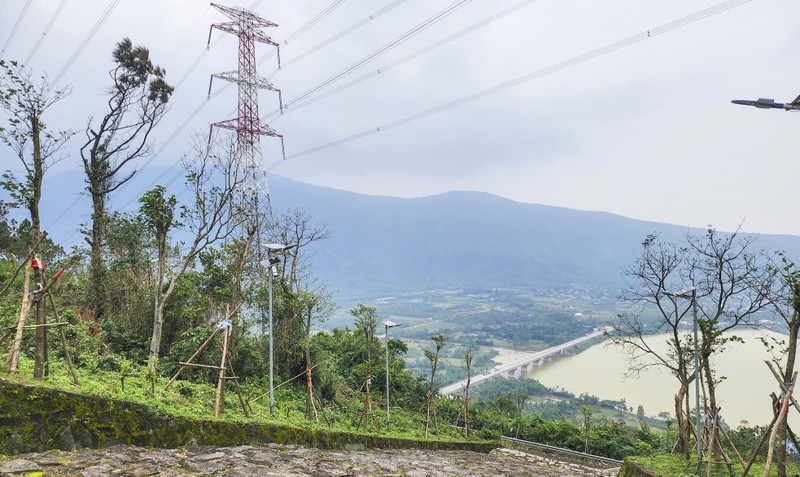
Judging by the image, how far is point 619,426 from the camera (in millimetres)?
21703

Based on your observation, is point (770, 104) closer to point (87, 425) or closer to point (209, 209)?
point (87, 425)

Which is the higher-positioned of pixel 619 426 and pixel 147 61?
pixel 147 61

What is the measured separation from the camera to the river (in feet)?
101

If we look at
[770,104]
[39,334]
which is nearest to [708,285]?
[770,104]

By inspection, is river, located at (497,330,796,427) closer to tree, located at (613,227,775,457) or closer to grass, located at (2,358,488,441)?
tree, located at (613,227,775,457)

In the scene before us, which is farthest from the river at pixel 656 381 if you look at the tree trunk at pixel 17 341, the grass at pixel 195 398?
the tree trunk at pixel 17 341

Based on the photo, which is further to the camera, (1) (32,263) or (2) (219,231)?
(2) (219,231)

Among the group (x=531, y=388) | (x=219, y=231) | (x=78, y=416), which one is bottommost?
(x=531, y=388)

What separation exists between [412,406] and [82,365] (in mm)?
15830

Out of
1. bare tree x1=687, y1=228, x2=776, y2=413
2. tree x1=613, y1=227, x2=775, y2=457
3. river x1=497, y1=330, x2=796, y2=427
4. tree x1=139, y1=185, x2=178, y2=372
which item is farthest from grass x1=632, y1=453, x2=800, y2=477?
river x1=497, y1=330, x2=796, y2=427

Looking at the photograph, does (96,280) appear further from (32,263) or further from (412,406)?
(412,406)

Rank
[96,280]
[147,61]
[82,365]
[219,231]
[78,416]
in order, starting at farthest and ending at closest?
1. [147,61]
2. [96,280]
3. [219,231]
4. [82,365]
5. [78,416]

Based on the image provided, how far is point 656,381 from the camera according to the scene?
187ft

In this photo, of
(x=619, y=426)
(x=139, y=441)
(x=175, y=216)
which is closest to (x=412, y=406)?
A: (x=619, y=426)
